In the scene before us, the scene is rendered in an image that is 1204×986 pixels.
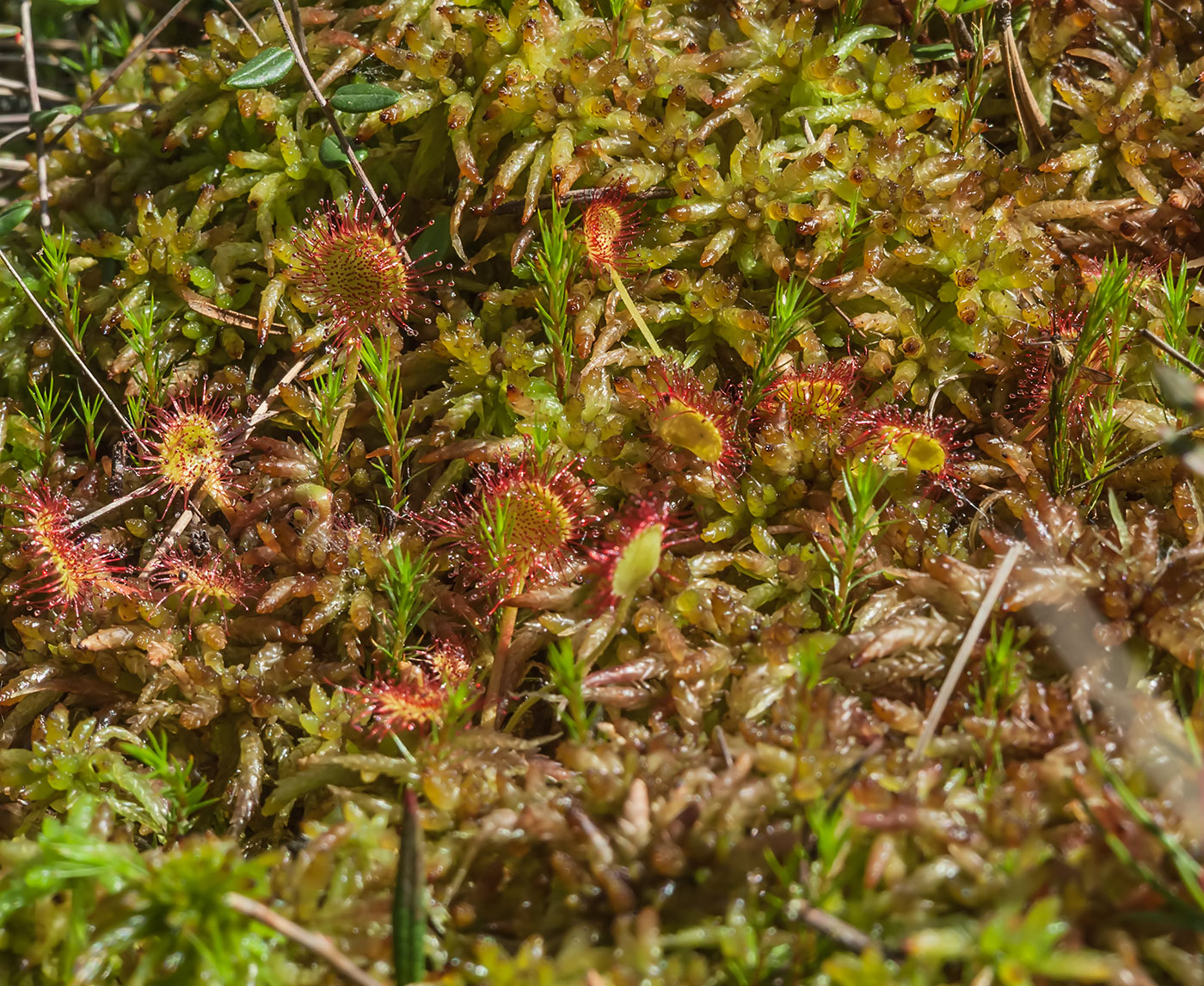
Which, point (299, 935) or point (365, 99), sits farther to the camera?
point (365, 99)

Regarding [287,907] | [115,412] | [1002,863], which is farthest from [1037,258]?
[115,412]

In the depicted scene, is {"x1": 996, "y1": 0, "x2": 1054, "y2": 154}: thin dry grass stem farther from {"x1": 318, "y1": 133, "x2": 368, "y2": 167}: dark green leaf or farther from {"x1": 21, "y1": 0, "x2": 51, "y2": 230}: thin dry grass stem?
{"x1": 21, "y1": 0, "x2": 51, "y2": 230}: thin dry grass stem

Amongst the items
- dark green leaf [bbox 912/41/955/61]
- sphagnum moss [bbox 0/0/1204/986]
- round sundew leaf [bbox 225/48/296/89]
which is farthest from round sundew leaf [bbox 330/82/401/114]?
dark green leaf [bbox 912/41/955/61]

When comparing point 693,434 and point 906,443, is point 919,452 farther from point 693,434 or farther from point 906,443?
point 693,434

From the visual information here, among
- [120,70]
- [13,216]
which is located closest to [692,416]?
[120,70]

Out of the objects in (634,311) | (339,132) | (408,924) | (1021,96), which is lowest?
(408,924)

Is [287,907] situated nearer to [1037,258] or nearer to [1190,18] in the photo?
[1037,258]
